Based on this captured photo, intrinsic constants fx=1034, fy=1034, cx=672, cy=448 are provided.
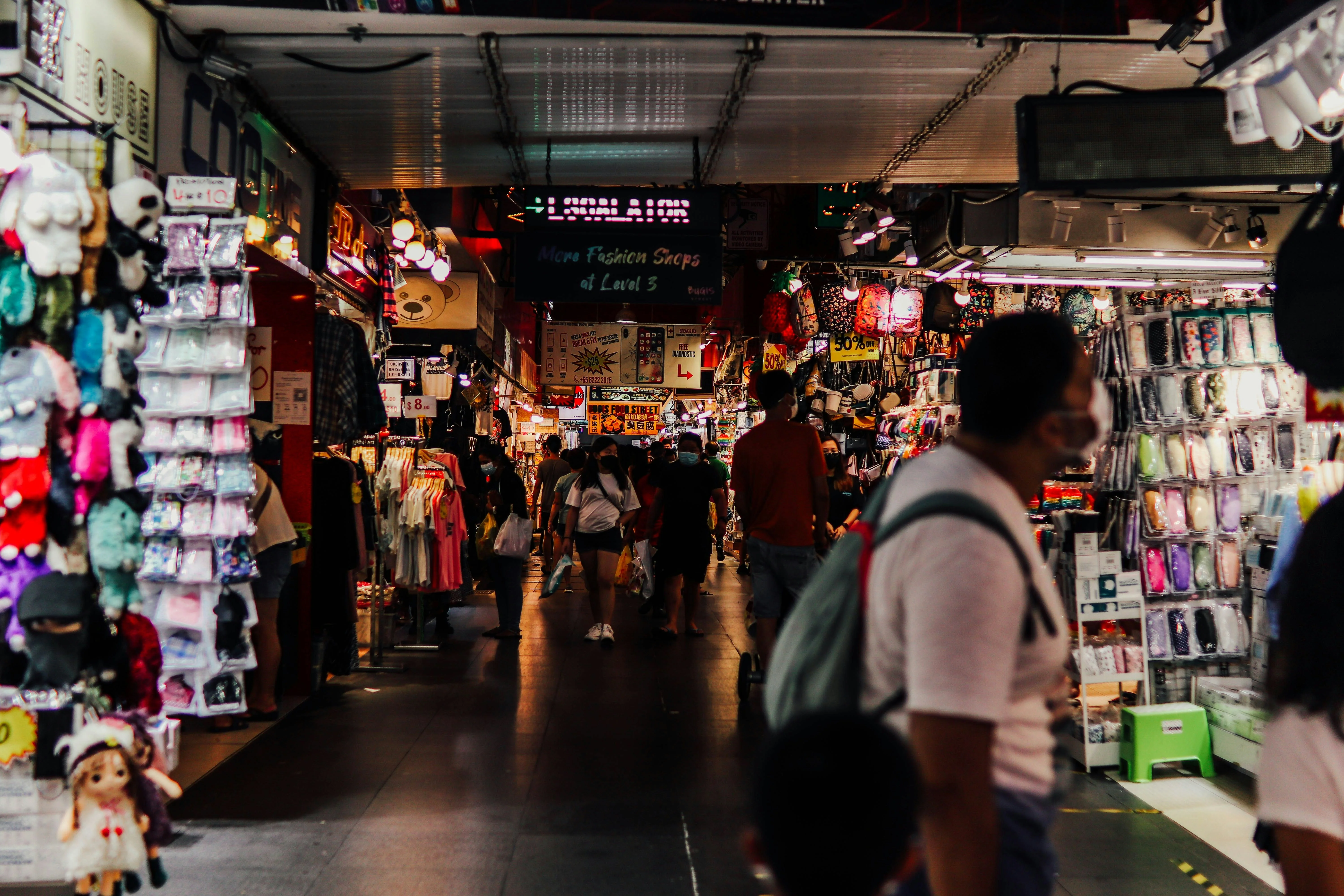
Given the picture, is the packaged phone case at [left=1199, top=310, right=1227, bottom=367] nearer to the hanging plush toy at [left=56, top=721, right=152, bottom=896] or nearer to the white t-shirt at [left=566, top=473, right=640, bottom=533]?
the white t-shirt at [left=566, top=473, right=640, bottom=533]

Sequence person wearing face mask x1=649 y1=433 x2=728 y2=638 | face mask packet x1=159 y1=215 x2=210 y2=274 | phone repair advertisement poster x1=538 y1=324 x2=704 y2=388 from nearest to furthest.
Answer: face mask packet x1=159 y1=215 x2=210 y2=274
person wearing face mask x1=649 y1=433 x2=728 y2=638
phone repair advertisement poster x1=538 y1=324 x2=704 y2=388

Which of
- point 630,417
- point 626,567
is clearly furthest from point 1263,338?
point 630,417

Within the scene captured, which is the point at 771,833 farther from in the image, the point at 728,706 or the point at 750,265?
the point at 750,265

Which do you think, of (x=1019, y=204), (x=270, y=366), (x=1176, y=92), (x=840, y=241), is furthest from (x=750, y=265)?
(x=1176, y=92)

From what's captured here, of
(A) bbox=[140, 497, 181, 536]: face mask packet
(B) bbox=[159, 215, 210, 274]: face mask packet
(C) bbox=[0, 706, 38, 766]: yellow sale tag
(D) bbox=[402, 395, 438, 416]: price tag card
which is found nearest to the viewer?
(C) bbox=[0, 706, 38, 766]: yellow sale tag

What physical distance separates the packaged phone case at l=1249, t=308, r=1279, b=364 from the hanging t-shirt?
8.29 metres

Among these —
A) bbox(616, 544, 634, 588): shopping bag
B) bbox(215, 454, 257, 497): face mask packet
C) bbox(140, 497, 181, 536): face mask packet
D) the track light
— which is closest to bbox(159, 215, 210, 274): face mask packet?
bbox(215, 454, 257, 497): face mask packet

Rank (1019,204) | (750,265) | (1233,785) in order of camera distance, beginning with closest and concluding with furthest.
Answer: (1233,785) → (1019,204) → (750,265)

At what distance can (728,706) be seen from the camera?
272 inches

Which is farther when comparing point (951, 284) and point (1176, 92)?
point (951, 284)

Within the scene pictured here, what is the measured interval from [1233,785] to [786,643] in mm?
4726

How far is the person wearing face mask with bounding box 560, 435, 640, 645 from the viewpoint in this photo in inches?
371

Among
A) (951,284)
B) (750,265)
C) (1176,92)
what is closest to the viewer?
(1176,92)

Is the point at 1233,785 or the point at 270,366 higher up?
the point at 270,366
